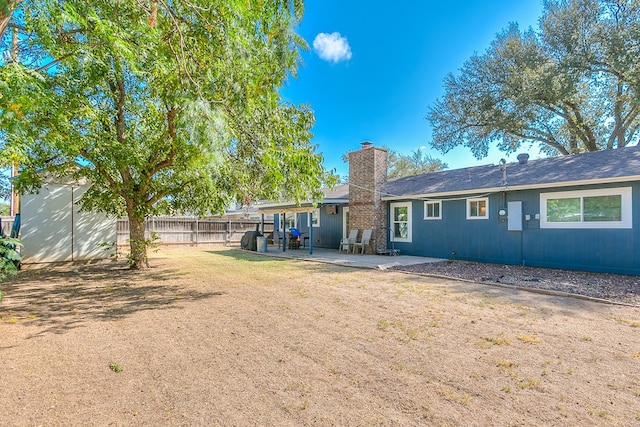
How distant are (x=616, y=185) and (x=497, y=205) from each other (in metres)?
2.88

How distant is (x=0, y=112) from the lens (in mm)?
3783

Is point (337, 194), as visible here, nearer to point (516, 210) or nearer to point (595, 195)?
point (516, 210)

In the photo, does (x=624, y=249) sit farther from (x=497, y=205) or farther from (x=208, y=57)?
(x=208, y=57)

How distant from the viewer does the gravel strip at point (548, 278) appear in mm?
6547

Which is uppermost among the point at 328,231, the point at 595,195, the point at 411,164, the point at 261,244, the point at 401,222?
the point at 411,164

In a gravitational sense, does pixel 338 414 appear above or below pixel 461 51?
below

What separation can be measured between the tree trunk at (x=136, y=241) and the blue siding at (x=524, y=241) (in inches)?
361

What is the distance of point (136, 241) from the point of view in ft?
30.4

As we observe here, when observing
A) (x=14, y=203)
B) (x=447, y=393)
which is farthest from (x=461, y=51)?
(x=14, y=203)

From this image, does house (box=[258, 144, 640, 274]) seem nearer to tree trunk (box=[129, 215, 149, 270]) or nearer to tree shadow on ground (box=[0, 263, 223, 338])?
tree trunk (box=[129, 215, 149, 270])

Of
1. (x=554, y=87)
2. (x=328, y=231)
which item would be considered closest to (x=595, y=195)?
(x=554, y=87)

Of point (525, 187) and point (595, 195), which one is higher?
point (525, 187)

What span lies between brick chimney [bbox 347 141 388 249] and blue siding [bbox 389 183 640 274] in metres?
1.25

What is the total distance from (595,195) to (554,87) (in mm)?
7674
